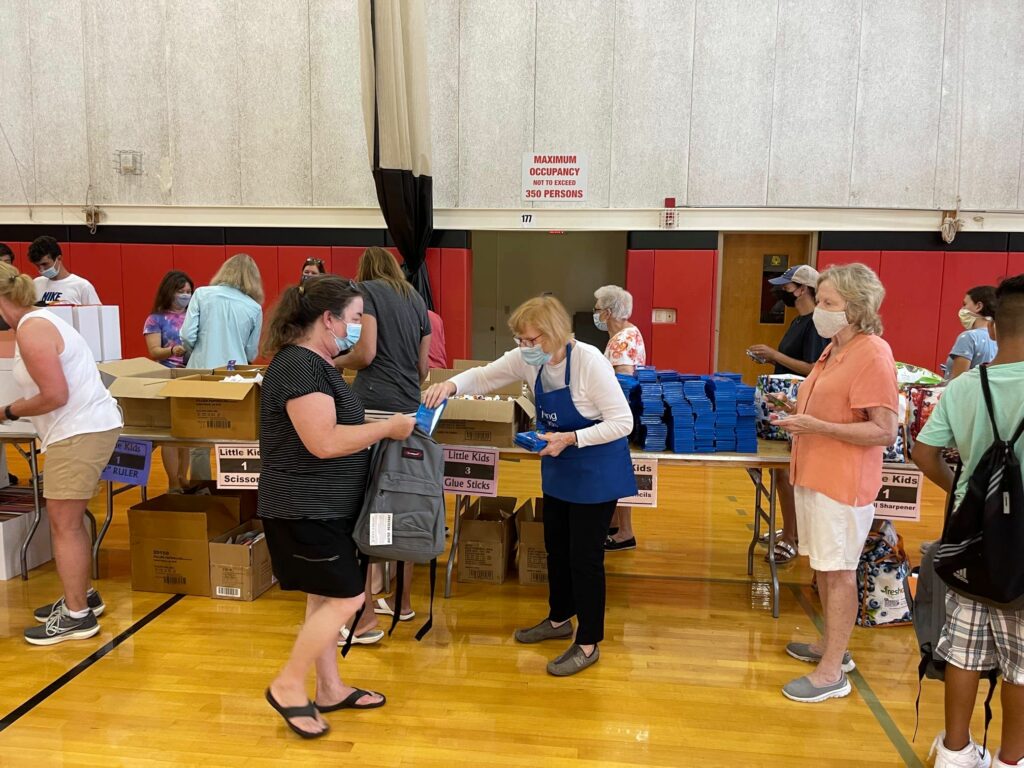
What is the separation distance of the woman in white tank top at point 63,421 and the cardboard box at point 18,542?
76 cm

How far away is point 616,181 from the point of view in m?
7.23

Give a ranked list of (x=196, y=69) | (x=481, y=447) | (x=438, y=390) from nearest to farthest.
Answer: (x=438, y=390) → (x=481, y=447) → (x=196, y=69)

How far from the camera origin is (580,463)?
265 centimetres

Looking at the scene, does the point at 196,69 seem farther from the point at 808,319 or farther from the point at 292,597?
the point at 808,319

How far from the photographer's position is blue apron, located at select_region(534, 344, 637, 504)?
2646 millimetres

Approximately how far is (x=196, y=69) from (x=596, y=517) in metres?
6.98

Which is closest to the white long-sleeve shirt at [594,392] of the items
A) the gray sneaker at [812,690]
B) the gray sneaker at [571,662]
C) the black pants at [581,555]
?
the black pants at [581,555]

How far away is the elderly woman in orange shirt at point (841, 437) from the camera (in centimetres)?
243

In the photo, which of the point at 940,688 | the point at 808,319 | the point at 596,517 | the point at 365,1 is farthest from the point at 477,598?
the point at 365,1

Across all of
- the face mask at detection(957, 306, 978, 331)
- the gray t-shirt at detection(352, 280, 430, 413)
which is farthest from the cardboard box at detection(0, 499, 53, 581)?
the face mask at detection(957, 306, 978, 331)

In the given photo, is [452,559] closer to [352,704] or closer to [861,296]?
[352,704]

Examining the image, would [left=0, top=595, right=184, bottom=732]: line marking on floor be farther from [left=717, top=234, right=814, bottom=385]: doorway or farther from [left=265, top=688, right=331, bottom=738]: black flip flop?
[left=717, top=234, right=814, bottom=385]: doorway

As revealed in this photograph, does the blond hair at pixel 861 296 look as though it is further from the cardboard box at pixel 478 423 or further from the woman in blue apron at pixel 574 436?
the cardboard box at pixel 478 423

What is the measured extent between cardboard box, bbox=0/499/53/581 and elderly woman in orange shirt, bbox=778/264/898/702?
145 inches
